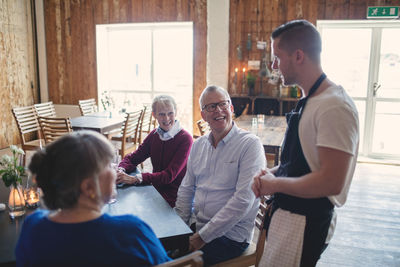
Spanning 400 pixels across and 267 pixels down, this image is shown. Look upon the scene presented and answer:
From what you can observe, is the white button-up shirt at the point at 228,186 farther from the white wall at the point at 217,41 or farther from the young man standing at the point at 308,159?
the white wall at the point at 217,41

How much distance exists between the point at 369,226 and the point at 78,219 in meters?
3.05

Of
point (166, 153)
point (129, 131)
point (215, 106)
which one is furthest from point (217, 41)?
point (215, 106)

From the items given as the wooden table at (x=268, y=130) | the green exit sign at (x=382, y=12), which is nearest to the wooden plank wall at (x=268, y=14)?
the green exit sign at (x=382, y=12)

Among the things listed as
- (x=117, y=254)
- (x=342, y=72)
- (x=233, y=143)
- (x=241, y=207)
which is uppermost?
(x=342, y=72)

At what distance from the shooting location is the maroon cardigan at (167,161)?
230 cm

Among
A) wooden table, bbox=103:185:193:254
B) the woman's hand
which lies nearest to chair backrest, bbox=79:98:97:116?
the woman's hand

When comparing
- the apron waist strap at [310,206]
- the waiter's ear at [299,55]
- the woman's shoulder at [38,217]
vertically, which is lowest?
the apron waist strap at [310,206]

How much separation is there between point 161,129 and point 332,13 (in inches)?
162

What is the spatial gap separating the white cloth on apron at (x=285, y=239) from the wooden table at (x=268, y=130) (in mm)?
1960

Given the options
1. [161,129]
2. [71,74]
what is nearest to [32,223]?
[161,129]

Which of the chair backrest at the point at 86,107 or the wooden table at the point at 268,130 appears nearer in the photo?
the wooden table at the point at 268,130

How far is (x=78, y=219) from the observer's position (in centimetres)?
102

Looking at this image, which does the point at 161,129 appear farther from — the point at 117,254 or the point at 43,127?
the point at 43,127

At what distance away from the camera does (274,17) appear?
5602 millimetres
